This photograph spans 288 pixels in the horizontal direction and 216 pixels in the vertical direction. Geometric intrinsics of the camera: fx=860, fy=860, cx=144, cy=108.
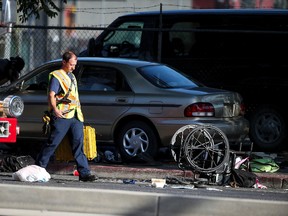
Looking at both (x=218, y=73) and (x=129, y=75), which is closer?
(x=129, y=75)

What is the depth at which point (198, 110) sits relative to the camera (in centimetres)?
1223

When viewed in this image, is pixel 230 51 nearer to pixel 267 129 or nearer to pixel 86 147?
pixel 267 129

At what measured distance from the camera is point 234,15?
14953 millimetres

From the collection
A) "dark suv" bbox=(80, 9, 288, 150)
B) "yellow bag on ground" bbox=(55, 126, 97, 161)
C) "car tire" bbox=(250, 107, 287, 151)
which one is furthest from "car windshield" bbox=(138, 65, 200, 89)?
"car tire" bbox=(250, 107, 287, 151)

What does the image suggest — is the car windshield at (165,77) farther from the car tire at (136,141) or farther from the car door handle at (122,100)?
the car tire at (136,141)

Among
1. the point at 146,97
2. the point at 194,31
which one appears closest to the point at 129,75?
the point at 146,97

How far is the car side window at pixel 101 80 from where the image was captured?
1286cm

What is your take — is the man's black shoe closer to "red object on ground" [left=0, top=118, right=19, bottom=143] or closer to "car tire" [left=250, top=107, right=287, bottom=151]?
"red object on ground" [left=0, top=118, right=19, bottom=143]

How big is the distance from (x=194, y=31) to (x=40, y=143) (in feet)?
10.2

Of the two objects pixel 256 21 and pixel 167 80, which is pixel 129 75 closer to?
pixel 167 80

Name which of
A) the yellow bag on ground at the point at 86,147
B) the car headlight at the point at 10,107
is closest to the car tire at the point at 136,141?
the yellow bag on ground at the point at 86,147

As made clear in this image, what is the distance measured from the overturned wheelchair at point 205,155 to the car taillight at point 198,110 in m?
0.82

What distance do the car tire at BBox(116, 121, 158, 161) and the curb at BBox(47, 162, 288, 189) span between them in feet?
0.81

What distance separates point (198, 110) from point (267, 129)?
9.35ft
